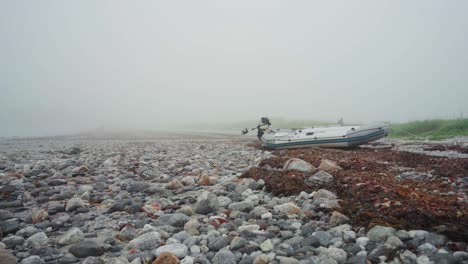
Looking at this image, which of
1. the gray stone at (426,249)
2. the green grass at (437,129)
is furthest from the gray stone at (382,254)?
the green grass at (437,129)

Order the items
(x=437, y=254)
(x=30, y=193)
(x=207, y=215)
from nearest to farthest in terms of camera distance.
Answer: (x=437, y=254) < (x=207, y=215) < (x=30, y=193)

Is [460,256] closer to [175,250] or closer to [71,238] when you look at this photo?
[175,250]

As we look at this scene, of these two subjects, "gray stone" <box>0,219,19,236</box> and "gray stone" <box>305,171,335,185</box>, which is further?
"gray stone" <box>305,171,335,185</box>

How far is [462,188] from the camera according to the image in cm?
535

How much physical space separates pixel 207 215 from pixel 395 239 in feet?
8.89

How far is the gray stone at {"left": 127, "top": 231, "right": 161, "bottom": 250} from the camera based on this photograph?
317 centimetres

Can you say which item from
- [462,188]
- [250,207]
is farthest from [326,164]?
[250,207]

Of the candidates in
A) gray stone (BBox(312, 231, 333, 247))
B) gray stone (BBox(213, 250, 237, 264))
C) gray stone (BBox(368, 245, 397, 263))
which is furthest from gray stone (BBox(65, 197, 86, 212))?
gray stone (BBox(368, 245, 397, 263))

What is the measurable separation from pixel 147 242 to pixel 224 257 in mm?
1039

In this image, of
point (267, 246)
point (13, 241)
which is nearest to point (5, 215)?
point (13, 241)

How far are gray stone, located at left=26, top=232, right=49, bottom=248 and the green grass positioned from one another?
86.8 ft

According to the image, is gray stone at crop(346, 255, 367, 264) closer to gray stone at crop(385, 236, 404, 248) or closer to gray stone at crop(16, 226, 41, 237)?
gray stone at crop(385, 236, 404, 248)

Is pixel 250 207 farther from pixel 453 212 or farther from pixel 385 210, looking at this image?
pixel 453 212

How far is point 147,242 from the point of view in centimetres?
320
